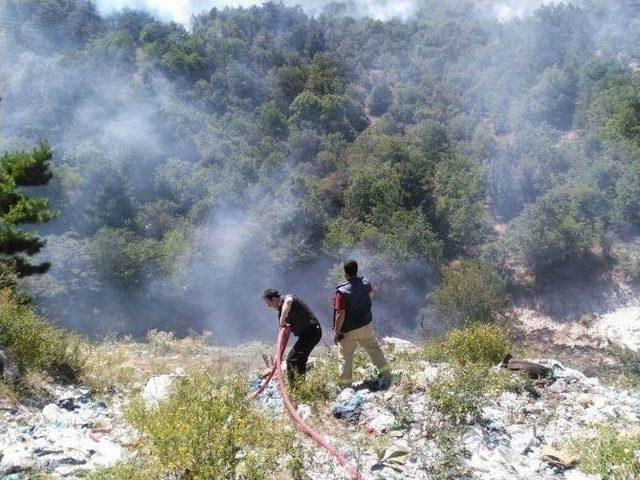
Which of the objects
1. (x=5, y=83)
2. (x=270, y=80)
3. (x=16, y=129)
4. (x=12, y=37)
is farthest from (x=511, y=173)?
(x=12, y=37)

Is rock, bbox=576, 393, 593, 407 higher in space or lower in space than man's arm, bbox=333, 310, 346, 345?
lower

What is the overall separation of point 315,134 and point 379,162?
18.3 feet

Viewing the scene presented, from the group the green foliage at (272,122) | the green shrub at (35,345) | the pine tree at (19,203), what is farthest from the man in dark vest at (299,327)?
the green foliage at (272,122)

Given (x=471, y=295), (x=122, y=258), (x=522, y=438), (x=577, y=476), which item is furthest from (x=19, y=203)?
A: (x=471, y=295)

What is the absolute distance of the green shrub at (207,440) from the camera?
260 centimetres

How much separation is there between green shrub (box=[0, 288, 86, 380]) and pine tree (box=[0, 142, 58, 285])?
3697 mm

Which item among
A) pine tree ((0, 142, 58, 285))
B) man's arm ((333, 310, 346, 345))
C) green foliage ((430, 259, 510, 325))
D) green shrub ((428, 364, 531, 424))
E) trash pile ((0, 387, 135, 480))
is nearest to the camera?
trash pile ((0, 387, 135, 480))

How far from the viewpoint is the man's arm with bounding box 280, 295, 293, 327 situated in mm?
4500

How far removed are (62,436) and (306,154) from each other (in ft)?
90.9

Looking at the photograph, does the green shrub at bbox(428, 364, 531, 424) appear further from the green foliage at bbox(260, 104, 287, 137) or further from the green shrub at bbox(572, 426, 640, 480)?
the green foliage at bbox(260, 104, 287, 137)

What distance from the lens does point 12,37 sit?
3681cm

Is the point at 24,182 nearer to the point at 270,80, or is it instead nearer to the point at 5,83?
the point at 5,83

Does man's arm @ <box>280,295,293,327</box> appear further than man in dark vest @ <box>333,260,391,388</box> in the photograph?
No

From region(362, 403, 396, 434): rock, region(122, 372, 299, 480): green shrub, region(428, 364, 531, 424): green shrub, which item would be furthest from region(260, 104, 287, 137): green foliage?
region(122, 372, 299, 480): green shrub
